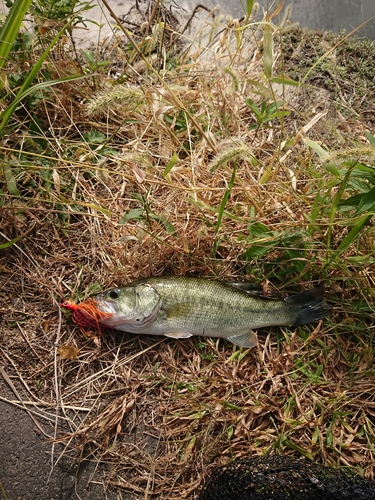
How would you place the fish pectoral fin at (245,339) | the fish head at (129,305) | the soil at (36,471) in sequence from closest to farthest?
1. the soil at (36,471)
2. the fish head at (129,305)
3. the fish pectoral fin at (245,339)

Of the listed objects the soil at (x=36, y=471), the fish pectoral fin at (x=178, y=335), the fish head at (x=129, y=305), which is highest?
the fish head at (x=129, y=305)

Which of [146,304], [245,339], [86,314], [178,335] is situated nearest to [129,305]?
[146,304]

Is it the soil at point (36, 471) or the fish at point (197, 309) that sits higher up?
the fish at point (197, 309)

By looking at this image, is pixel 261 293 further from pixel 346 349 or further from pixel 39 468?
pixel 39 468

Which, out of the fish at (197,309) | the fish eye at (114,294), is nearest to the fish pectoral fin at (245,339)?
the fish at (197,309)

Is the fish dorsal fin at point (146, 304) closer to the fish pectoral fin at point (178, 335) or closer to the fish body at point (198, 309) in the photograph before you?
the fish body at point (198, 309)

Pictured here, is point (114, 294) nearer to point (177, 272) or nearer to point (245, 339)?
point (177, 272)

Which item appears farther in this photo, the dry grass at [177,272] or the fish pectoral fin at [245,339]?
the fish pectoral fin at [245,339]
